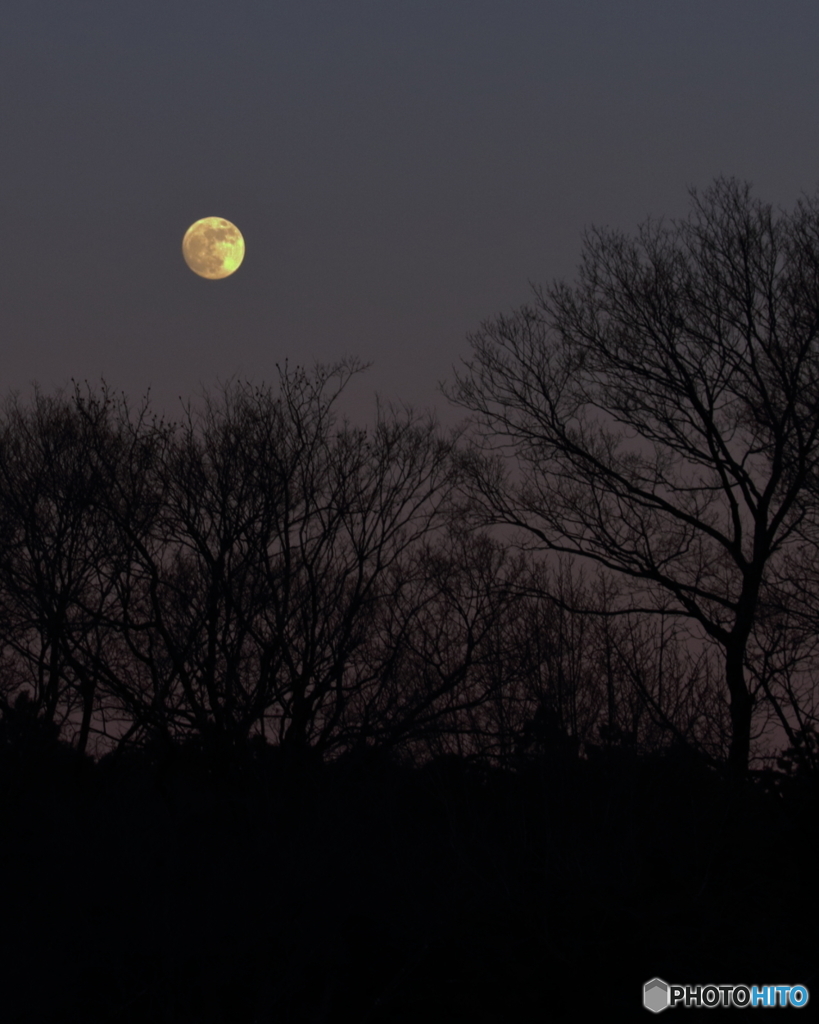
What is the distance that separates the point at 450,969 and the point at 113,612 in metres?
10.4

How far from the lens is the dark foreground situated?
1281 centimetres

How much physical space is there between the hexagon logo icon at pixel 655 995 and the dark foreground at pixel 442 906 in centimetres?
20

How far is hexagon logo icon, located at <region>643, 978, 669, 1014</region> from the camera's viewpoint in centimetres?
1280

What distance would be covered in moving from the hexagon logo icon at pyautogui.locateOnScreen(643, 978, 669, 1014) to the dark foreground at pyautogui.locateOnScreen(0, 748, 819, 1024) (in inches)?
7.8

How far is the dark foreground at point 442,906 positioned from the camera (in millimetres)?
12812

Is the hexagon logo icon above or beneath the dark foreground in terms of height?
beneath

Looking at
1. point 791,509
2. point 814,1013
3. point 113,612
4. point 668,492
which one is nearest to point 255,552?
point 113,612

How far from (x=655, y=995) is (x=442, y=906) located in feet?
8.95

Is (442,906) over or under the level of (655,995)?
over

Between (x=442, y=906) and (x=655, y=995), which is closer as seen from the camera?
(x=655, y=995)

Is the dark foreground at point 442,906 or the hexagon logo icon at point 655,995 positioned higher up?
the dark foreground at point 442,906

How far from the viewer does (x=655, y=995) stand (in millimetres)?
12891

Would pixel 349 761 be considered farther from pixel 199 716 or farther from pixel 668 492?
pixel 668 492

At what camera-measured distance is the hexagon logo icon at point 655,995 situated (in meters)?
12.8
